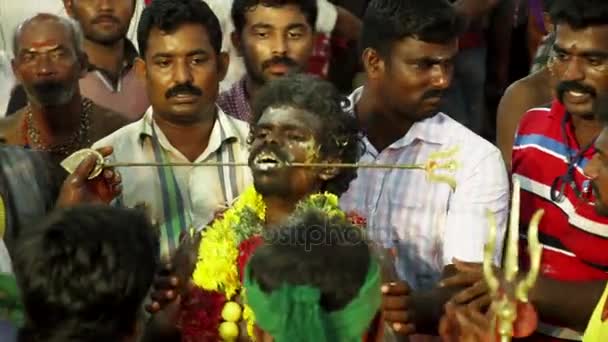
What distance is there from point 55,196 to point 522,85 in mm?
1868

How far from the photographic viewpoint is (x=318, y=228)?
3.14 m

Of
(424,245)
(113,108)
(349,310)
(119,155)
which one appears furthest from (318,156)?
(113,108)

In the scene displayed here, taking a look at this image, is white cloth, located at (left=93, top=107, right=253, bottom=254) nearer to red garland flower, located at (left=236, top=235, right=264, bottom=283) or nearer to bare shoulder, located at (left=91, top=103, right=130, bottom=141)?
bare shoulder, located at (left=91, top=103, right=130, bottom=141)

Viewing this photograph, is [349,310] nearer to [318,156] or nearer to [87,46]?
[318,156]

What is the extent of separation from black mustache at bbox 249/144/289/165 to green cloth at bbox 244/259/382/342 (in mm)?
929

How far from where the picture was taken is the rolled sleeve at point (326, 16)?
5.59 m

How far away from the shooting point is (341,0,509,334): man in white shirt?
163 inches

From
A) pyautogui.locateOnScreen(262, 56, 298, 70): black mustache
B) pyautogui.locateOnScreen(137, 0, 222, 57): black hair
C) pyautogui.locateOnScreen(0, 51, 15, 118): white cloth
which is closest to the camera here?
pyautogui.locateOnScreen(137, 0, 222, 57): black hair

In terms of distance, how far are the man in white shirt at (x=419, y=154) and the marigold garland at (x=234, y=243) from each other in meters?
0.41

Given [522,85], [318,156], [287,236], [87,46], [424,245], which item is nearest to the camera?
[287,236]

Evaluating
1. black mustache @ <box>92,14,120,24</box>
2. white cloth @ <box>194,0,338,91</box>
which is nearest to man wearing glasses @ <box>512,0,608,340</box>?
white cloth @ <box>194,0,338,91</box>

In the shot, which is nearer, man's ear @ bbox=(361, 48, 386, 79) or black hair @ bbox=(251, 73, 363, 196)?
black hair @ bbox=(251, 73, 363, 196)

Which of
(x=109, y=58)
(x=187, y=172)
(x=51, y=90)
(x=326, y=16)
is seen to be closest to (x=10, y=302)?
(x=187, y=172)

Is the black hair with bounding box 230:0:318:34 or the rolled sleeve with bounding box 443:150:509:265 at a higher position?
the black hair with bounding box 230:0:318:34
